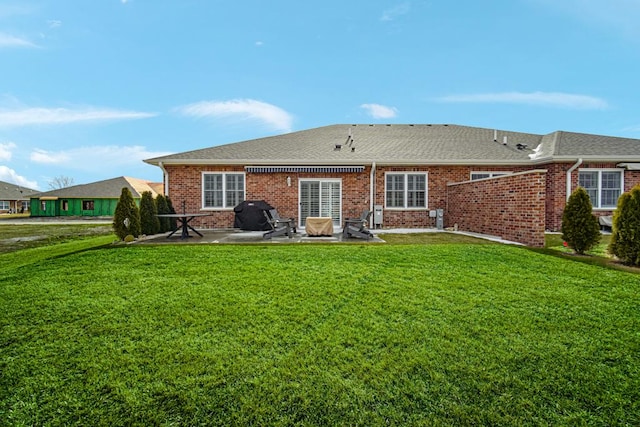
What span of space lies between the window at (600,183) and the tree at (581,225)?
8.50 m

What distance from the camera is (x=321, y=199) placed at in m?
15.3

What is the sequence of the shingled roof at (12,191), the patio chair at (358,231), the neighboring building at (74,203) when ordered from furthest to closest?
the shingled roof at (12,191) < the neighboring building at (74,203) < the patio chair at (358,231)

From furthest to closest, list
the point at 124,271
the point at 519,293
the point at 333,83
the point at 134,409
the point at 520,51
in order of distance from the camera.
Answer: the point at 333,83, the point at 520,51, the point at 124,271, the point at 519,293, the point at 134,409

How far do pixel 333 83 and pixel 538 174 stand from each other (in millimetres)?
12798

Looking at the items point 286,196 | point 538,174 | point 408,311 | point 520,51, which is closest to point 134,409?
point 408,311

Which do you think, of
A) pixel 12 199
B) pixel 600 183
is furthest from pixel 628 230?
pixel 12 199

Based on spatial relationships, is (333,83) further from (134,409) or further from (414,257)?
(134,409)

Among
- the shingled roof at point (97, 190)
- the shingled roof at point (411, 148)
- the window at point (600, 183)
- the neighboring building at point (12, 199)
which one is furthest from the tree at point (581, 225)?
the neighboring building at point (12, 199)

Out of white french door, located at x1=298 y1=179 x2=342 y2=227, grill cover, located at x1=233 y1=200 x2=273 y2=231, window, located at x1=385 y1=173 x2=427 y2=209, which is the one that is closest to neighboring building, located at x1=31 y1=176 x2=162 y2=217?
grill cover, located at x1=233 y1=200 x2=273 y2=231

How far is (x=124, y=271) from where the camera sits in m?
6.55

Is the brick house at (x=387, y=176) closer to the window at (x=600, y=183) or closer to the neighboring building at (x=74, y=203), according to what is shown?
the window at (x=600, y=183)

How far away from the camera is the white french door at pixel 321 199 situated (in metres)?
15.2

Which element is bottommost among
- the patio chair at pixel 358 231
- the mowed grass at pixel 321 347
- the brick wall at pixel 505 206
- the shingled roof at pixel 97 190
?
the mowed grass at pixel 321 347

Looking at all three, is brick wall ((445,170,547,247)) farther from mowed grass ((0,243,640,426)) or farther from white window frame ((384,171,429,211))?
mowed grass ((0,243,640,426))
